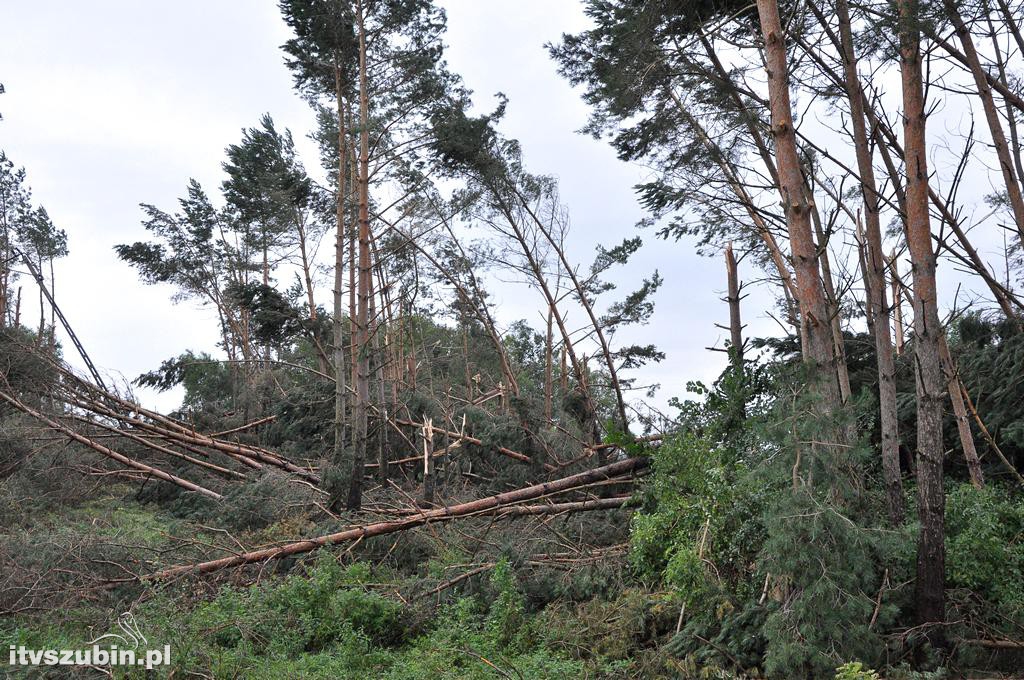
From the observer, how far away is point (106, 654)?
21.7ft

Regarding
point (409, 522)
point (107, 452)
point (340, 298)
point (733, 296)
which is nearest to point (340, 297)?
point (340, 298)

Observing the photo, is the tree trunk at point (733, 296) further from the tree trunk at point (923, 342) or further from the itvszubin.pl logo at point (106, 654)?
the itvszubin.pl logo at point (106, 654)

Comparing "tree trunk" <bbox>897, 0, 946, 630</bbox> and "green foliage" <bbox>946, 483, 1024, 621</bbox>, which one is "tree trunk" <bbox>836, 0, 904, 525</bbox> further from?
"tree trunk" <bbox>897, 0, 946, 630</bbox>

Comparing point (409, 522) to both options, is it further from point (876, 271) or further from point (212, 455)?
point (212, 455)

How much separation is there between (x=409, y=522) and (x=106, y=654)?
376cm

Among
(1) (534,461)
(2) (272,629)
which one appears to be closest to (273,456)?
(1) (534,461)

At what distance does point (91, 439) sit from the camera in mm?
12828

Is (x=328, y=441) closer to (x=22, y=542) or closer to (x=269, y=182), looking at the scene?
(x=269, y=182)

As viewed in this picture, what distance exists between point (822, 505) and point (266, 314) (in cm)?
985

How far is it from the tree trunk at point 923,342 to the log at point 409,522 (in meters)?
3.95

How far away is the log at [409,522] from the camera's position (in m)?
9.18

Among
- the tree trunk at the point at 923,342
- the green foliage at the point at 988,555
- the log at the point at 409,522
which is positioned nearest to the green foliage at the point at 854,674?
the tree trunk at the point at 923,342

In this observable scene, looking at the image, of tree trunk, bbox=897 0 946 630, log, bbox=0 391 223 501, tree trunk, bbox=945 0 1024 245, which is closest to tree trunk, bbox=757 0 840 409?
tree trunk, bbox=897 0 946 630

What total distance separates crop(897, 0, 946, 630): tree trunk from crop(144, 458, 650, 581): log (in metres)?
3.95
